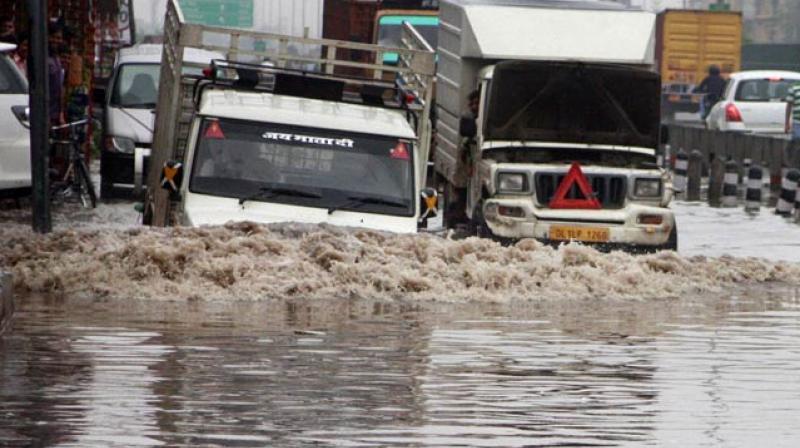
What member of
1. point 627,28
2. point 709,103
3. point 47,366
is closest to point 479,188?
point 627,28

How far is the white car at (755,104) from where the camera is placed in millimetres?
43656

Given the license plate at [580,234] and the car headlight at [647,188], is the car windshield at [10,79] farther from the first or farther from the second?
the car headlight at [647,188]

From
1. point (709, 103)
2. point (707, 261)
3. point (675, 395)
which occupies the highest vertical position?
point (675, 395)

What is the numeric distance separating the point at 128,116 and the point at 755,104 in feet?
60.2

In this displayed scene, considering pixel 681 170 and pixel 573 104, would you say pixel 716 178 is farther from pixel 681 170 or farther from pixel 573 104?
pixel 573 104

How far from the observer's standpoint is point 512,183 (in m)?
21.7

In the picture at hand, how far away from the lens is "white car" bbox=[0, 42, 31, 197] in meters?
21.6

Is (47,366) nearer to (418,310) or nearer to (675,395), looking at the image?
(675,395)

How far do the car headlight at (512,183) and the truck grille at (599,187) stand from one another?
0.41 feet

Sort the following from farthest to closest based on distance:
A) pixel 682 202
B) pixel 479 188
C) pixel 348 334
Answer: pixel 682 202
pixel 479 188
pixel 348 334

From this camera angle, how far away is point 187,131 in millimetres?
20031

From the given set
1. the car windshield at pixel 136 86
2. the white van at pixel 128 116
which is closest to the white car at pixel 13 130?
the white van at pixel 128 116

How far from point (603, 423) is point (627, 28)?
14319 mm

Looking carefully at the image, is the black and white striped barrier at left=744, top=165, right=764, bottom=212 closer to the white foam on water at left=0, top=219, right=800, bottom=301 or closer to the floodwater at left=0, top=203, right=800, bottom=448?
the floodwater at left=0, top=203, right=800, bottom=448
